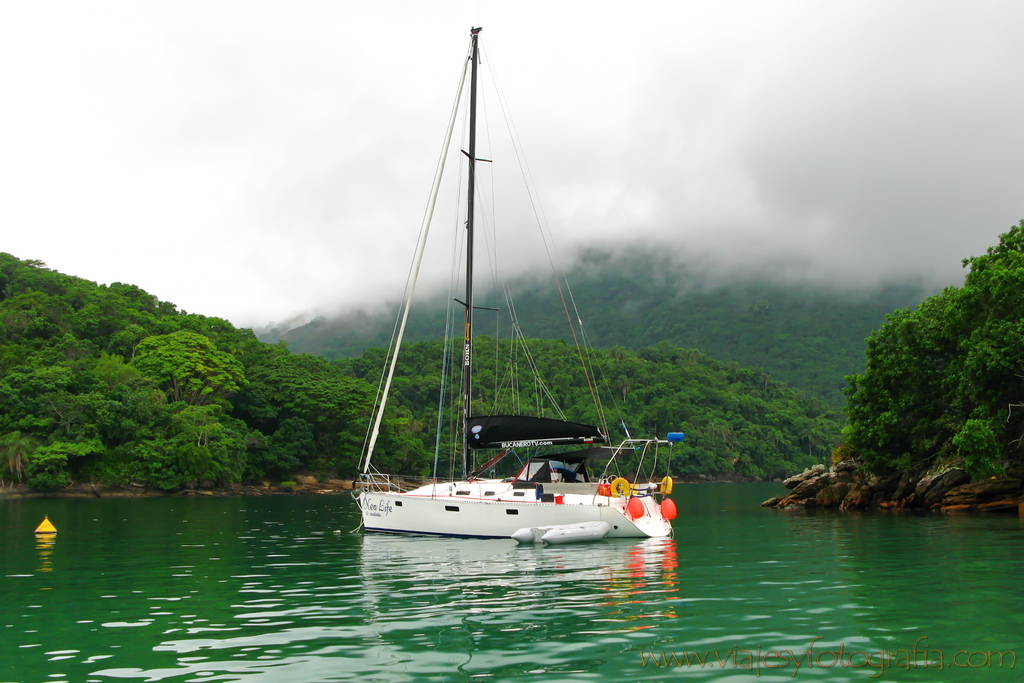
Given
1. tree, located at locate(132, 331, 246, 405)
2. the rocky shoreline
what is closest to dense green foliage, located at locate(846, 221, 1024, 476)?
the rocky shoreline

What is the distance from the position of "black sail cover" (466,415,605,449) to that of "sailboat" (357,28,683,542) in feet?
0.12

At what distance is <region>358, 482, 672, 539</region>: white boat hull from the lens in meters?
27.0

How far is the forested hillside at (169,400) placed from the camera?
72125mm

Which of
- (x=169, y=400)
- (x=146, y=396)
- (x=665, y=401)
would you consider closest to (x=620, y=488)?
(x=146, y=396)

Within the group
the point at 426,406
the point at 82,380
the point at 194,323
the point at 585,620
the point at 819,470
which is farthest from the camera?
the point at 426,406

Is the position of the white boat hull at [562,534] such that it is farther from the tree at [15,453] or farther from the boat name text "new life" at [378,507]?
the tree at [15,453]

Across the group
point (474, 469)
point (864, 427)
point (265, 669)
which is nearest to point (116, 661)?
point (265, 669)

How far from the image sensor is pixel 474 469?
32.2m

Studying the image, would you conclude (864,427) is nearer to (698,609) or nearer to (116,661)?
(698,609)

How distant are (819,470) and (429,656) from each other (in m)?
44.9

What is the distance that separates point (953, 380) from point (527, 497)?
24527 millimetres

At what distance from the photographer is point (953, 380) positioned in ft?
131

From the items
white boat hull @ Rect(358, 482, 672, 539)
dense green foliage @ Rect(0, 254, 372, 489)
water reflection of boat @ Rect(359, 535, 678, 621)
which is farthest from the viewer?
dense green foliage @ Rect(0, 254, 372, 489)

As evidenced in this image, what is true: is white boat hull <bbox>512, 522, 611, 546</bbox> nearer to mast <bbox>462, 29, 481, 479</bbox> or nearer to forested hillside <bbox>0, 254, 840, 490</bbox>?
mast <bbox>462, 29, 481, 479</bbox>
